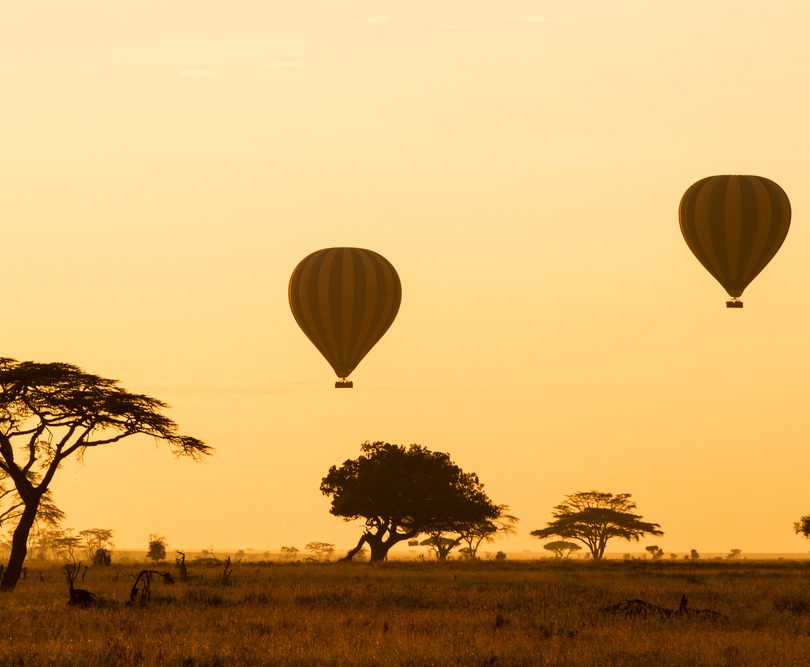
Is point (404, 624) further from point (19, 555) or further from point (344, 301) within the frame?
point (344, 301)

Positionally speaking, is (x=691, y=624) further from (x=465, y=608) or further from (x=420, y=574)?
(x=420, y=574)

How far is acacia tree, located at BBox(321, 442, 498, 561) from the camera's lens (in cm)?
7825

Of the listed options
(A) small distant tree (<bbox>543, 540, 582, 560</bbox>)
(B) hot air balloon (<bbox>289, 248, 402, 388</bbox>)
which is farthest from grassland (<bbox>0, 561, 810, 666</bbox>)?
(A) small distant tree (<bbox>543, 540, 582, 560</bbox>)

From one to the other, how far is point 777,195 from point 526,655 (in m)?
37.3

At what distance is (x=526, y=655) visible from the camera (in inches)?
904

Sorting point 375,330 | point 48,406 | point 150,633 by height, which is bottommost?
point 150,633

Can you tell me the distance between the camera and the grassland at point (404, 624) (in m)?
22.7

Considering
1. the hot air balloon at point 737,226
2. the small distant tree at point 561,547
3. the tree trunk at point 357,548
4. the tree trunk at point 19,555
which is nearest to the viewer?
the tree trunk at point 19,555

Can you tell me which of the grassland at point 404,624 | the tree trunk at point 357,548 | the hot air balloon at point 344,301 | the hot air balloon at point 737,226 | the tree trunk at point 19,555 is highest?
the hot air balloon at point 737,226

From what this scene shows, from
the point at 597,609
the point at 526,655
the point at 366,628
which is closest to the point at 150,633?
the point at 366,628

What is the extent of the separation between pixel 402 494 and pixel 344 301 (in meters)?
24.2

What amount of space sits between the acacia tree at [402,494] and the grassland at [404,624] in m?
34.1

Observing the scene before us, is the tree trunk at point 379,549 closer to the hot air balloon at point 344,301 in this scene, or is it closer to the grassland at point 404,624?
the hot air balloon at point 344,301

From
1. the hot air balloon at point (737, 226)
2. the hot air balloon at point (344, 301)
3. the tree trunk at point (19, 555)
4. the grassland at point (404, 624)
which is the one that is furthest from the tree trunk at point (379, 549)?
the tree trunk at point (19, 555)
